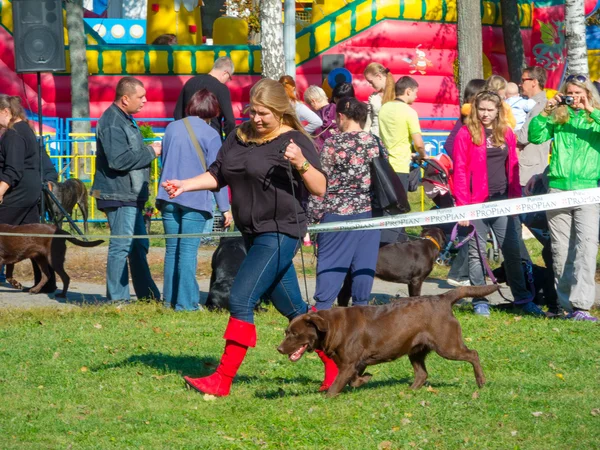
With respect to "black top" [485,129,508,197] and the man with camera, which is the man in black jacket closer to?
"black top" [485,129,508,197]

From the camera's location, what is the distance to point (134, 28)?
1314 inches

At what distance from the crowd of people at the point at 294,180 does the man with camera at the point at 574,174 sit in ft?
0.04

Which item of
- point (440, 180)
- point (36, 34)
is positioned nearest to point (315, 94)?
point (440, 180)

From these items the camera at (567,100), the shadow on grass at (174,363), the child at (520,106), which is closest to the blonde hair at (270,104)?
the shadow on grass at (174,363)

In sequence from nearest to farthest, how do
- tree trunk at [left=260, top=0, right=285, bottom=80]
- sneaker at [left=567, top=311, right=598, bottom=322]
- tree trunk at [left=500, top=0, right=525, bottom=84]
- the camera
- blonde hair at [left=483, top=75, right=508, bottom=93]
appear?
the camera, sneaker at [left=567, top=311, right=598, bottom=322], blonde hair at [left=483, top=75, right=508, bottom=93], tree trunk at [left=260, top=0, right=285, bottom=80], tree trunk at [left=500, top=0, right=525, bottom=84]

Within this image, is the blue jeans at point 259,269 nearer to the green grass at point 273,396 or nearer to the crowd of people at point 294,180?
the crowd of people at point 294,180

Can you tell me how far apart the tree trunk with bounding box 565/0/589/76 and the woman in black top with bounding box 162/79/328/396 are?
7.58 metres

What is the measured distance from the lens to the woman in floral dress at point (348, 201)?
24.8ft

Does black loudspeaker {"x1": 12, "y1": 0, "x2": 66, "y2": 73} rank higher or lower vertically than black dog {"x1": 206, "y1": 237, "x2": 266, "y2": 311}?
higher

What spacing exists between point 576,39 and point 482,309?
17.7 ft

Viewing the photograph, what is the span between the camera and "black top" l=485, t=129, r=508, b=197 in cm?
873

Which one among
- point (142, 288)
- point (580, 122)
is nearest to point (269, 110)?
point (580, 122)

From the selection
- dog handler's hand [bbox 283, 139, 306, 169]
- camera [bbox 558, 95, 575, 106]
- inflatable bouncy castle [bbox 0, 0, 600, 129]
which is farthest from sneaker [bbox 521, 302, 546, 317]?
inflatable bouncy castle [bbox 0, 0, 600, 129]

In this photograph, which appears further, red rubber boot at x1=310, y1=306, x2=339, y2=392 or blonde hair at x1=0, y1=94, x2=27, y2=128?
blonde hair at x1=0, y1=94, x2=27, y2=128
